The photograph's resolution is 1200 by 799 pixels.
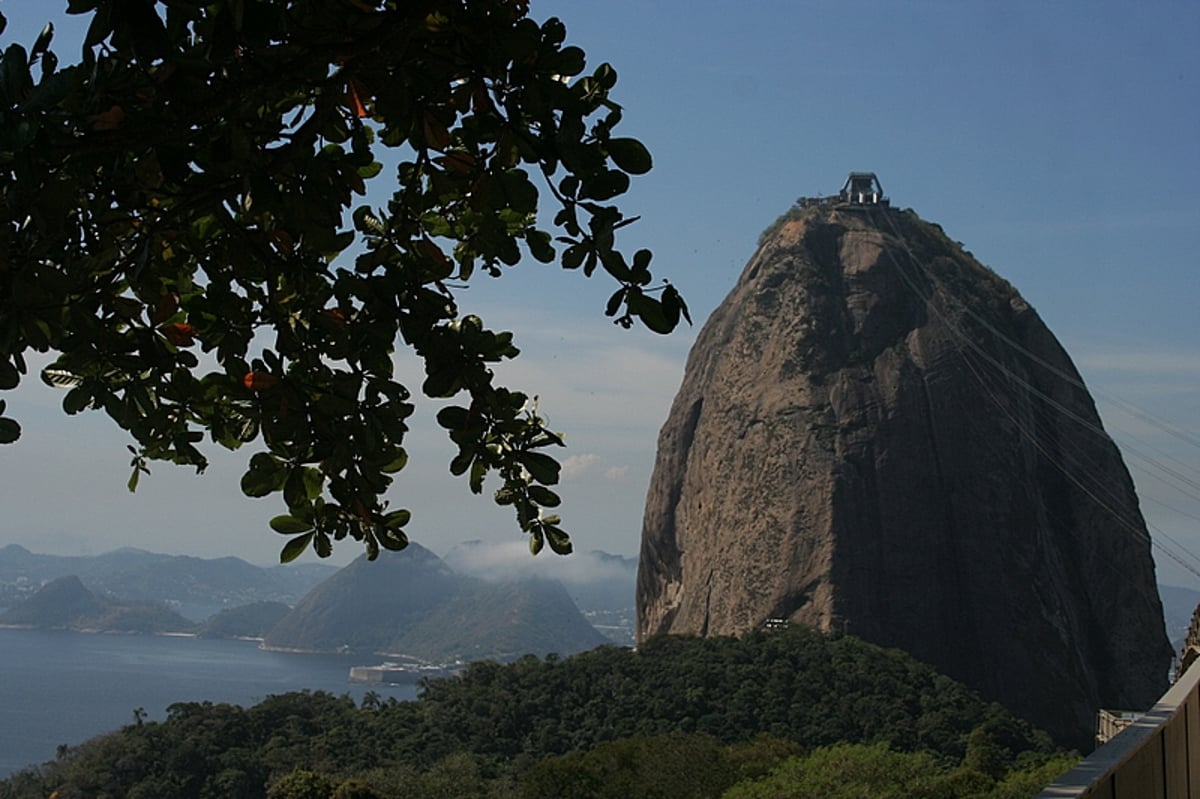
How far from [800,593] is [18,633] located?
99.0m

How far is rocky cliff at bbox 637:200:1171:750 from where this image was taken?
35.4 m

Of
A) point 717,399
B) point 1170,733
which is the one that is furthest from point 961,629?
point 1170,733

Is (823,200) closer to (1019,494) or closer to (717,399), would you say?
(717,399)

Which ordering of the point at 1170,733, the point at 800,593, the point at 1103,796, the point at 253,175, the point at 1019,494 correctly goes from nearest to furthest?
the point at 253,175 < the point at 1103,796 < the point at 1170,733 < the point at 800,593 < the point at 1019,494

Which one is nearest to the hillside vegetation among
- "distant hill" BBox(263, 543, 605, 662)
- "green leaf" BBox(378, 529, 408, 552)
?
"green leaf" BBox(378, 529, 408, 552)

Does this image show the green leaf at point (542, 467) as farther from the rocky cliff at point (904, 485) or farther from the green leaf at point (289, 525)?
the rocky cliff at point (904, 485)

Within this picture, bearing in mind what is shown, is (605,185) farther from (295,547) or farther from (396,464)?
(295,547)

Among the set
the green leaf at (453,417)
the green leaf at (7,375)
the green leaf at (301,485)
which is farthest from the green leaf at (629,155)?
the green leaf at (7,375)

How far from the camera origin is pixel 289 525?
1881 millimetres

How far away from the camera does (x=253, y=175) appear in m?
1.50

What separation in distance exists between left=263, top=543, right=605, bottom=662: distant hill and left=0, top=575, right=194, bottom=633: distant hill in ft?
54.3

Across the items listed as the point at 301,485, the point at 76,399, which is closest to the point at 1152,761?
the point at 301,485

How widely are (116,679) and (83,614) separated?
37.2 meters

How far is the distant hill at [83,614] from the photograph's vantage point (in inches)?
4466
